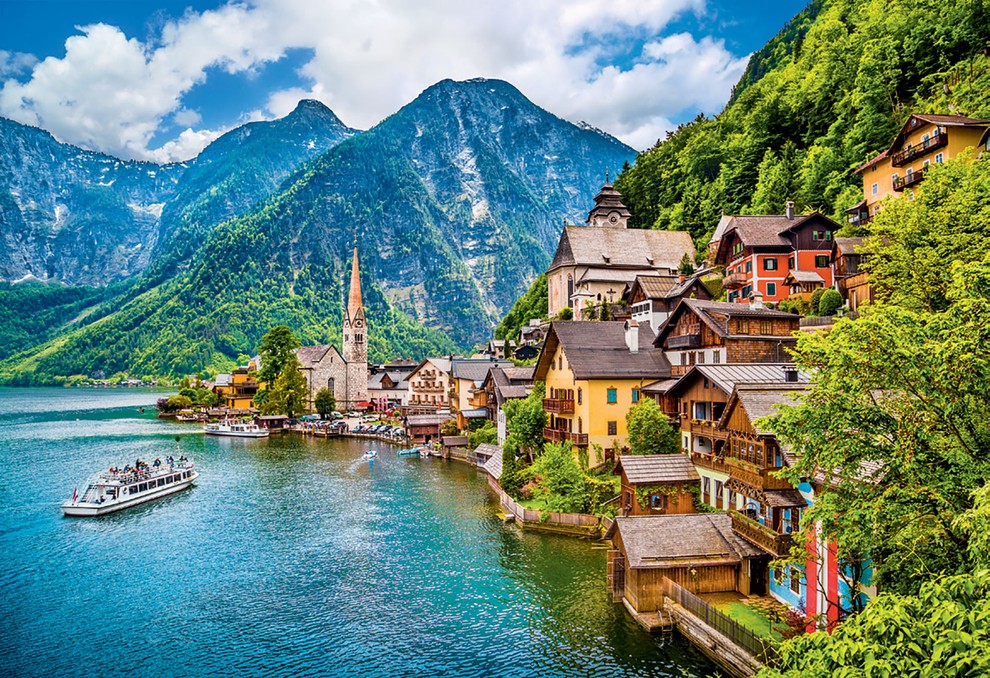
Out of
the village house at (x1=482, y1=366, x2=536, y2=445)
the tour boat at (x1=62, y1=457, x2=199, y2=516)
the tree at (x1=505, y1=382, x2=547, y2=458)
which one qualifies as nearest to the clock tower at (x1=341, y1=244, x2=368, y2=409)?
the village house at (x1=482, y1=366, x2=536, y2=445)

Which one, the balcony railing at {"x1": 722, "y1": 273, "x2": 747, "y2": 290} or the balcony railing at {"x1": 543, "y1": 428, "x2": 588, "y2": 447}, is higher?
the balcony railing at {"x1": 722, "y1": 273, "x2": 747, "y2": 290}

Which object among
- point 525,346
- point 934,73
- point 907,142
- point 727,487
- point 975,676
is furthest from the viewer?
point 525,346

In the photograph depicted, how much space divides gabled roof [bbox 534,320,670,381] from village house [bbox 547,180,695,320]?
41530 mm

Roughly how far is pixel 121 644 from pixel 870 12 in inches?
4014

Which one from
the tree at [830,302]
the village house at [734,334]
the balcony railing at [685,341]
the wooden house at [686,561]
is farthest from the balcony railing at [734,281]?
the wooden house at [686,561]

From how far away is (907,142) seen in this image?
52.2 metres

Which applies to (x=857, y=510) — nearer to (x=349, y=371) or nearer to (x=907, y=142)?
(x=907, y=142)

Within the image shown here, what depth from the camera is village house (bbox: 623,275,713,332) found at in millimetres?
57438

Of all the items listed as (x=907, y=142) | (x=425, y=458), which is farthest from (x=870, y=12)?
(x=425, y=458)

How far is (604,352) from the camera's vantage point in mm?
46812

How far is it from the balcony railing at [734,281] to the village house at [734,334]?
16552 mm

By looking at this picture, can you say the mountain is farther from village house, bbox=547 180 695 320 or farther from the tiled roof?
the tiled roof

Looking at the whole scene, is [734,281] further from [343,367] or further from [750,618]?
[343,367]

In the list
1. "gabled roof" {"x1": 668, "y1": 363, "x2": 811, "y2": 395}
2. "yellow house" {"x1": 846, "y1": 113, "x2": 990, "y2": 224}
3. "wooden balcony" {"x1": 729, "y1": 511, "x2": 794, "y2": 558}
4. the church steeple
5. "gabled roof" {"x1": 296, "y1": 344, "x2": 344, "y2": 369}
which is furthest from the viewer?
Result: the church steeple
